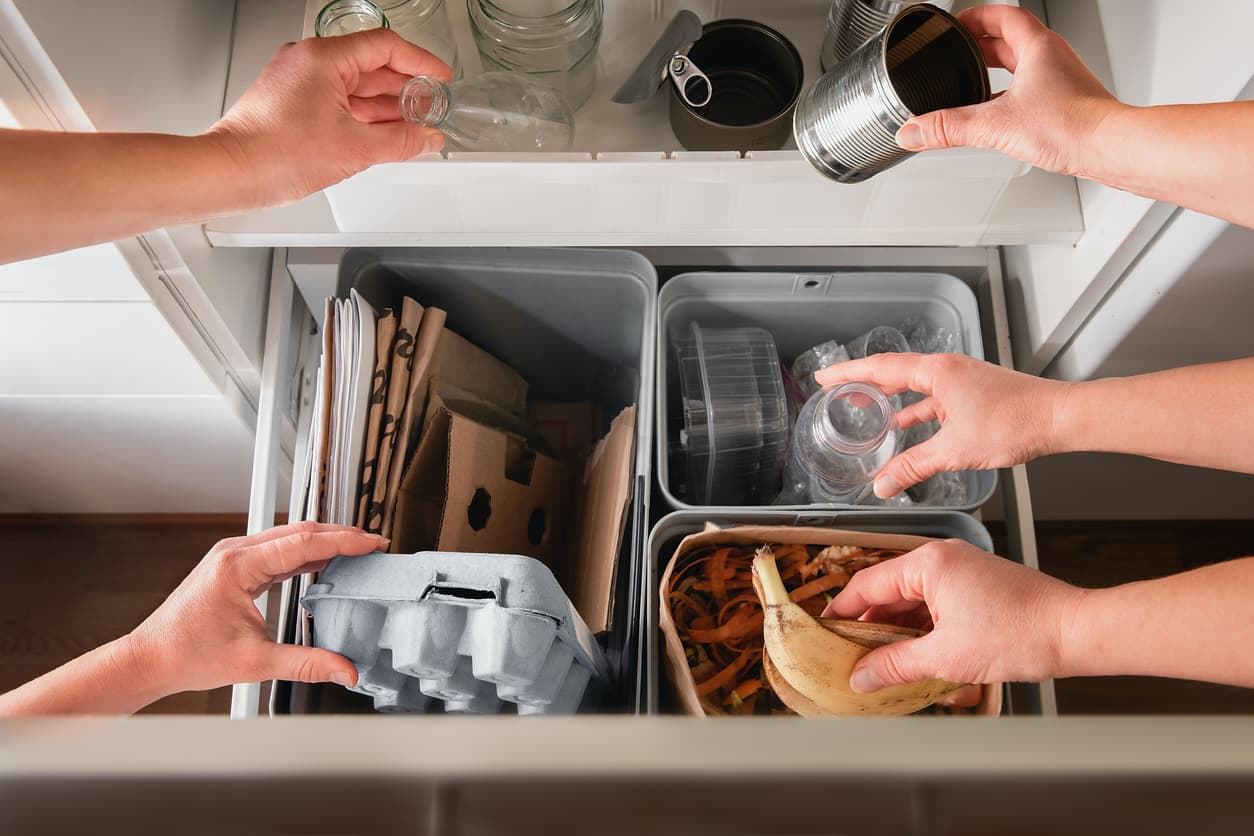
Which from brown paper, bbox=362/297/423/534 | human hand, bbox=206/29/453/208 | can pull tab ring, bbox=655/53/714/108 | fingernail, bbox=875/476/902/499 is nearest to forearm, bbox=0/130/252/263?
human hand, bbox=206/29/453/208

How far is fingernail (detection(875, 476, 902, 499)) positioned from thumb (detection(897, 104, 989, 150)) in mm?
285

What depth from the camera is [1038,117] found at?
2.06 ft

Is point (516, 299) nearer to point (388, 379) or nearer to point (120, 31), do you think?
point (388, 379)

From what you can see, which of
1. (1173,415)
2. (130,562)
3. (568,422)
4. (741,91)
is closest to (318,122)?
(741,91)

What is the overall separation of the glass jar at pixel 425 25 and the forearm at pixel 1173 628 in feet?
2.33

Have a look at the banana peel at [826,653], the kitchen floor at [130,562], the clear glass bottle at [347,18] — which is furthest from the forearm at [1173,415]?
the kitchen floor at [130,562]

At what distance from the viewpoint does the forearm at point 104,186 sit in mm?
591

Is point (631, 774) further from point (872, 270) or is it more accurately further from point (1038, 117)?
point (872, 270)

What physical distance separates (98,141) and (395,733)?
0.59m

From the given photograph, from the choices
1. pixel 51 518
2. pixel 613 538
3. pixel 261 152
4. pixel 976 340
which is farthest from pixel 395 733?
pixel 51 518

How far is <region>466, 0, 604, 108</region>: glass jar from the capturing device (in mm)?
768

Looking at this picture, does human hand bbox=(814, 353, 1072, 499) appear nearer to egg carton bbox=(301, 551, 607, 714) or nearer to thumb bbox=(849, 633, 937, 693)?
thumb bbox=(849, 633, 937, 693)

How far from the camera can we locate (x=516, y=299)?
103 centimetres

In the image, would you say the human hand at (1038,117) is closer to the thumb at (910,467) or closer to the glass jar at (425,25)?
the thumb at (910,467)
